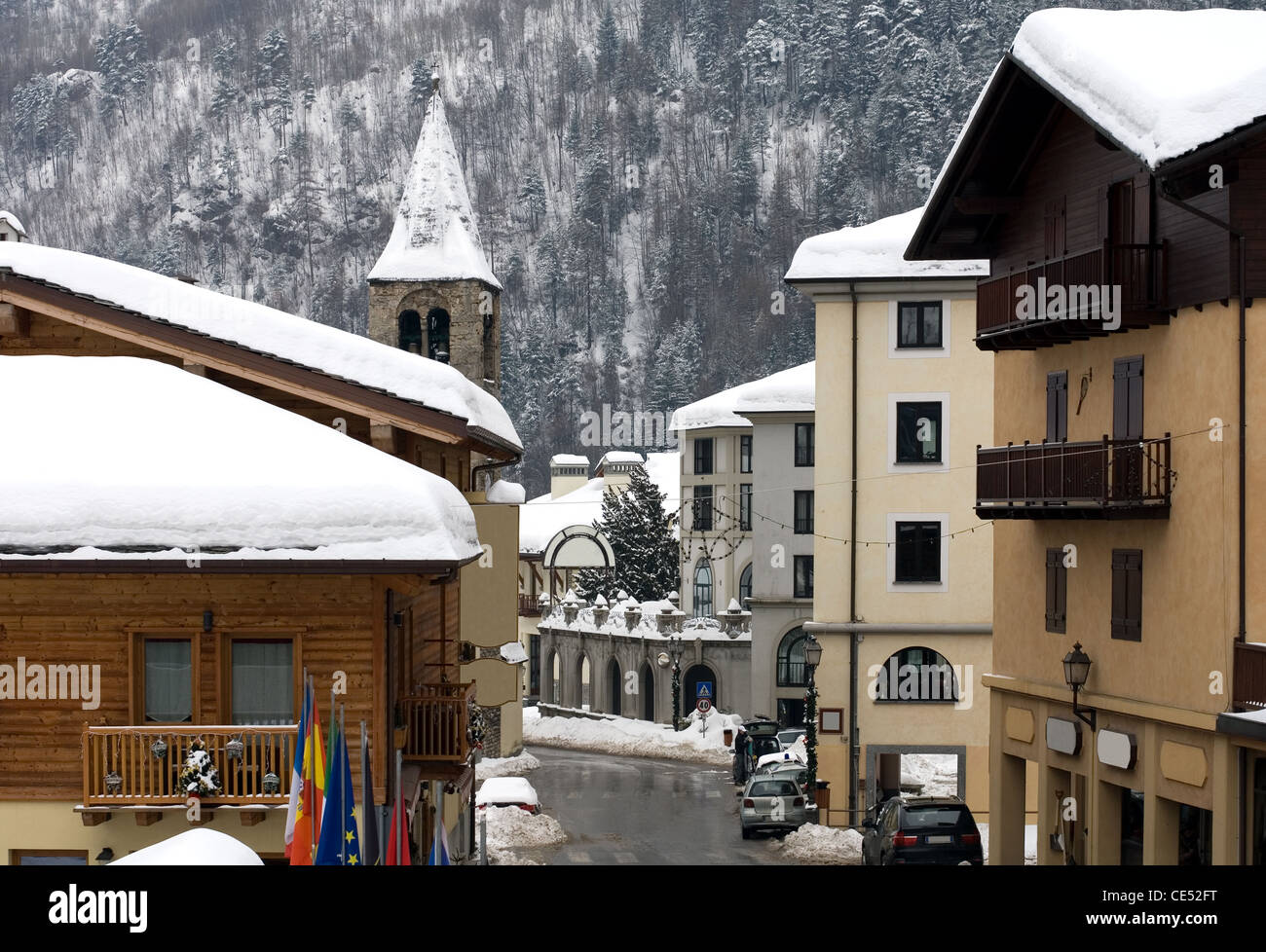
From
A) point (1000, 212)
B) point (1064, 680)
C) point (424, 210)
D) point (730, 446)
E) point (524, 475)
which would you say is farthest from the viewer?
point (524, 475)

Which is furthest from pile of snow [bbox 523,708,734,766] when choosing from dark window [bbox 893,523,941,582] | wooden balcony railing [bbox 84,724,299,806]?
wooden balcony railing [bbox 84,724,299,806]

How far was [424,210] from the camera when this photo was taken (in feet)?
185

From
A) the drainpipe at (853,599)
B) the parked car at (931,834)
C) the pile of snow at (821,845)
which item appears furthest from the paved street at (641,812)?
the parked car at (931,834)

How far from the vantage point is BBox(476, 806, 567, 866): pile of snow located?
40037 millimetres

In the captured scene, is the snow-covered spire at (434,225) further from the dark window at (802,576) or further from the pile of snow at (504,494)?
the dark window at (802,576)

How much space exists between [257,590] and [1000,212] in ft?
54.0

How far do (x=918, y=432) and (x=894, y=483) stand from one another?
4.54 feet

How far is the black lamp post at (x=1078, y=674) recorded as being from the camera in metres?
24.8

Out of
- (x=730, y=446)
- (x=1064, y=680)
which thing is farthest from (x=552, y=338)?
(x=1064, y=680)

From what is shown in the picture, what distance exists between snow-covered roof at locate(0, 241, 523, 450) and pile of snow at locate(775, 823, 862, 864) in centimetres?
1821

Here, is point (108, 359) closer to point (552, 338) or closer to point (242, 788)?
point (242, 788)

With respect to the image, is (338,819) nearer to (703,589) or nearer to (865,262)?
(865,262)

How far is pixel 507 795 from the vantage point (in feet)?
145

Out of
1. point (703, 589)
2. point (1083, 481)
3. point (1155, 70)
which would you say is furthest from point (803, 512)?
point (1155, 70)
